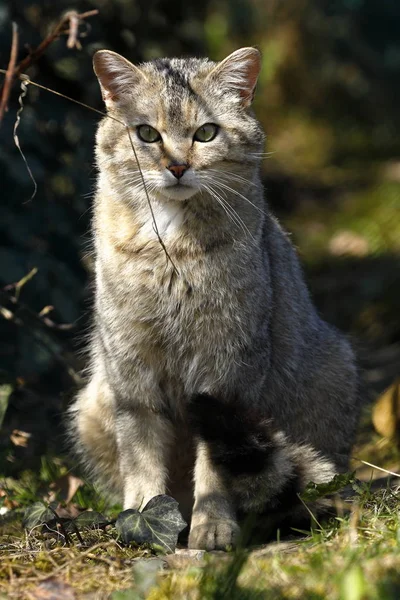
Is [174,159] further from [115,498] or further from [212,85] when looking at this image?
[115,498]

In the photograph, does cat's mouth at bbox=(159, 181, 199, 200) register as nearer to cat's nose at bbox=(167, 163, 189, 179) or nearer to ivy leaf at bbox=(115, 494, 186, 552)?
cat's nose at bbox=(167, 163, 189, 179)

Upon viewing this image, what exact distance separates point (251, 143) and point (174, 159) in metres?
0.37

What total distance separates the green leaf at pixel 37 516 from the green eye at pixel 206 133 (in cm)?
128

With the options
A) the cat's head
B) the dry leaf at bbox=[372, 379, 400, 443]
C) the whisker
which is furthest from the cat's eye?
the dry leaf at bbox=[372, 379, 400, 443]

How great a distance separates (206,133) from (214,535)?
1.27 m

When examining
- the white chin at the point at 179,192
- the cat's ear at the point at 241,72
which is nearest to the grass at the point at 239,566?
the white chin at the point at 179,192

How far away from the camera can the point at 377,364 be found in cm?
523

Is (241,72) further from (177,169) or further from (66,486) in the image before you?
(66,486)

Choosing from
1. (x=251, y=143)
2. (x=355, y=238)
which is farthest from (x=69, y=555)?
(x=355, y=238)

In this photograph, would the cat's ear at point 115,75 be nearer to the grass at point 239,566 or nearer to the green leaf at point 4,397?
the green leaf at point 4,397

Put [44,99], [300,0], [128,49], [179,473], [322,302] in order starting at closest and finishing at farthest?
[179,473] → [44,99] → [128,49] → [322,302] → [300,0]

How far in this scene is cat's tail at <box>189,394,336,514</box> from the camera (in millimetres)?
2576

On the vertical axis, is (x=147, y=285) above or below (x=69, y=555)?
above

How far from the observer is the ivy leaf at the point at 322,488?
268cm
